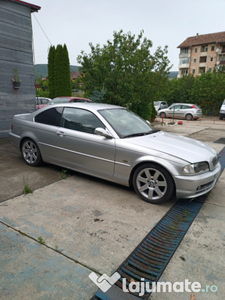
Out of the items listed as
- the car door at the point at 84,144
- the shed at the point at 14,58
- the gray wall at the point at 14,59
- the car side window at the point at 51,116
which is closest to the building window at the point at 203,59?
the shed at the point at 14,58

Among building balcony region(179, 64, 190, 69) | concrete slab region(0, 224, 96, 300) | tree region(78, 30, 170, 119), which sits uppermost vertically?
building balcony region(179, 64, 190, 69)

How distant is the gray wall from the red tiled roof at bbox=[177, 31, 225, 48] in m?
53.8

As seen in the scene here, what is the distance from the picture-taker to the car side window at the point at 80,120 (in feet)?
13.0

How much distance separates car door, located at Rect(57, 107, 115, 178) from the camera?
3.77 m

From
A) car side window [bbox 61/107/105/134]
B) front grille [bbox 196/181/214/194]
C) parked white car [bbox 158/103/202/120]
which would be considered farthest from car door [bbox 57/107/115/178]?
parked white car [bbox 158/103/202/120]

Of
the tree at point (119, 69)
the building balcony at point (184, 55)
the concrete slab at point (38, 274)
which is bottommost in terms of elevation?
the concrete slab at point (38, 274)

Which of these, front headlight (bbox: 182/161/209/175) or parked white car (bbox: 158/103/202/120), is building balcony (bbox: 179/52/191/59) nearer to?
parked white car (bbox: 158/103/202/120)

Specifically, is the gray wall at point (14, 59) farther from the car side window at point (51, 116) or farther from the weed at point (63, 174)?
the weed at point (63, 174)

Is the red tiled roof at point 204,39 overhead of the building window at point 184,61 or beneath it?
overhead

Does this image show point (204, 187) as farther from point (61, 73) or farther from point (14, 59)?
point (61, 73)

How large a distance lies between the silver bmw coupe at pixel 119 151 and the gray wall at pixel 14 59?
3.31m

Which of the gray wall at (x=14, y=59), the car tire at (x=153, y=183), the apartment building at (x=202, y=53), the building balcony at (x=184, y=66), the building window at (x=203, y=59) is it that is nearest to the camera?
the car tire at (x=153, y=183)

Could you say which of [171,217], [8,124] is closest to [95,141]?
[171,217]

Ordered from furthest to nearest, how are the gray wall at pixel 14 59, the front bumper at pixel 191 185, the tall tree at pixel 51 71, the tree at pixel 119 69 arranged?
the tall tree at pixel 51 71, the tree at pixel 119 69, the gray wall at pixel 14 59, the front bumper at pixel 191 185
